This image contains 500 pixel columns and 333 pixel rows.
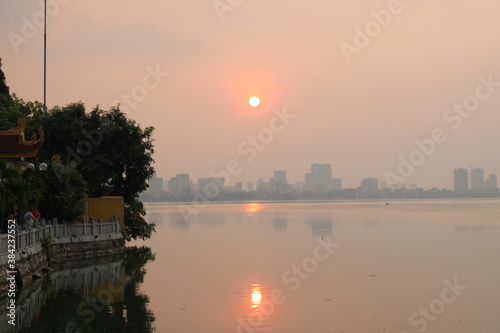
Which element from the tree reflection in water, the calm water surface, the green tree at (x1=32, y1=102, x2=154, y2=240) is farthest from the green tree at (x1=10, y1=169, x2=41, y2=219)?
the green tree at (x1=32, y1=102, x2=154, y2=240)

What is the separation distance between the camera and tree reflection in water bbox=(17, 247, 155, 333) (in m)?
19.8

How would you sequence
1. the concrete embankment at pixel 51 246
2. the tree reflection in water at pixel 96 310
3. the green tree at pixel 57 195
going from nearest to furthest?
the tree reflection in water at pixel 96 310
the concrete embankment at pixel 51 246
the green tree at pixel 57 195

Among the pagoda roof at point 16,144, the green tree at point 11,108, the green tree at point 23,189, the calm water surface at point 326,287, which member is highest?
the green tree at point 11,108

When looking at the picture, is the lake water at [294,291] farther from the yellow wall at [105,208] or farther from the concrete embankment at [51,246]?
the yellow wall at [105,208]

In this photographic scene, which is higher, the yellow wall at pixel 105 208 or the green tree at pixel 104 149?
the green tree at pixel 104 149

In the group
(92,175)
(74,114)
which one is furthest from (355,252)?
(74,114)

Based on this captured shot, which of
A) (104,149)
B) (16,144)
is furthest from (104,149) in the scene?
(16,144)

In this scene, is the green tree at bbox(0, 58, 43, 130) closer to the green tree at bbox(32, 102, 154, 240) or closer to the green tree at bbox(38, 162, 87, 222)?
the green tree at bbox(32, 102, 154, 240)

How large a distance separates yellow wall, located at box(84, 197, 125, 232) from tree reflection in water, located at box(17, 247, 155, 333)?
456 inches

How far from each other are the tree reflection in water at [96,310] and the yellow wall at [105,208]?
11589mm

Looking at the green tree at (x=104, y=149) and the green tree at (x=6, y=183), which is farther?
the green tree at (x=104, y=149)

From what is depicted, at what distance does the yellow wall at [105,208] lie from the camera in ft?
134

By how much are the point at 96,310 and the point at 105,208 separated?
19.6 metres

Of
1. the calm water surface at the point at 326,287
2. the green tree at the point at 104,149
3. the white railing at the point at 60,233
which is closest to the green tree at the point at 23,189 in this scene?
the white railing at the point at 60,233
